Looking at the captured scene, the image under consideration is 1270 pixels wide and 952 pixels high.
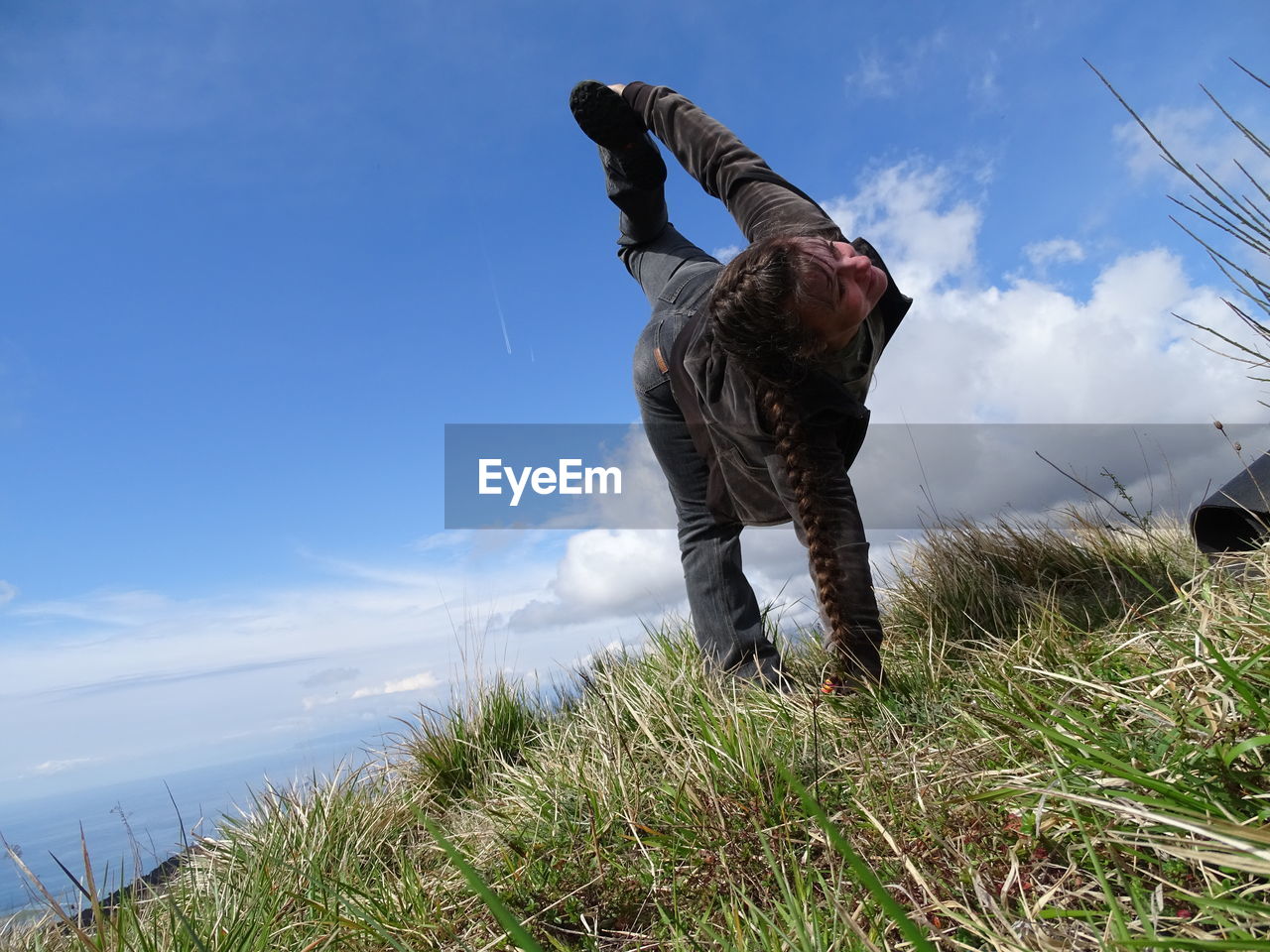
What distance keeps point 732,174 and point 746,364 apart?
77 centimetres

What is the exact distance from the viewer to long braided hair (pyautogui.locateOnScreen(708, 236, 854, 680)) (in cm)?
228

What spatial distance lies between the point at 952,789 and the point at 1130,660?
0.72m

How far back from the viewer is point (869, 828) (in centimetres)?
170

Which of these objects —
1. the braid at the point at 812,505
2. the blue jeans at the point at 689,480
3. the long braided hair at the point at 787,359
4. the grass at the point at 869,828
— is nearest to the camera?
the grass at the point at 869,828

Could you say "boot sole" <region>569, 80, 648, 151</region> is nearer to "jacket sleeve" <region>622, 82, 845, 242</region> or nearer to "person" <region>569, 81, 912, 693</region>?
"person" <region>569, 81, 912, 693</region>

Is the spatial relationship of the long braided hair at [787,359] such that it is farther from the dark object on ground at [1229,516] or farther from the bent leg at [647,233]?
the dark object on ground at [1229,516]

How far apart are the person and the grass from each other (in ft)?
1.09

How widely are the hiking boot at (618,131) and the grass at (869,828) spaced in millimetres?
2143

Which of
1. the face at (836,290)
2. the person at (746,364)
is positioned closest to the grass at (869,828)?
the person at (746,364)

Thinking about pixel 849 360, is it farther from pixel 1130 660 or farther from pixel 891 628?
pixel 891 628

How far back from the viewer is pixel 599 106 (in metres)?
3.13

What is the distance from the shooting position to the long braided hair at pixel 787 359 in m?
2.28

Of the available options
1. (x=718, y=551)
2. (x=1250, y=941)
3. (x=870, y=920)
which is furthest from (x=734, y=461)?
(x=1250, y=941)

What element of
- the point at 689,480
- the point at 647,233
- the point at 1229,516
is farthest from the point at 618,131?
the point at 1229,516
